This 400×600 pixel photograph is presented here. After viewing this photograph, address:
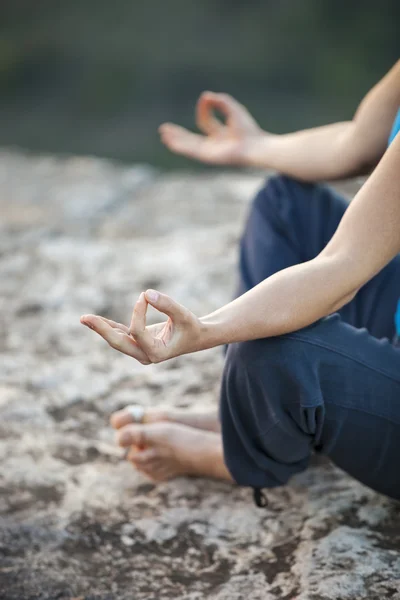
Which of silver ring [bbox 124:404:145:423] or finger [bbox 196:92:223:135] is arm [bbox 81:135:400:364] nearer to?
silver ring [bbox 124:404:145:423]

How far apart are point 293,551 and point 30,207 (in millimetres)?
1513

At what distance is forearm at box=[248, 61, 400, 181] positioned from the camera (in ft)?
4.28

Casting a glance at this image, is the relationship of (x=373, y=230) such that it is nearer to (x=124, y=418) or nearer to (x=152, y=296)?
(x=152, y=296)

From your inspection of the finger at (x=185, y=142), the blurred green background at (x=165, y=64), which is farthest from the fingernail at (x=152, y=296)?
the blurred green background at (x=165, y=64)

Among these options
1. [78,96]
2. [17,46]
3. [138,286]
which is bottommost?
[138,286]

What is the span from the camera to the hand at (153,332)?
867 mm

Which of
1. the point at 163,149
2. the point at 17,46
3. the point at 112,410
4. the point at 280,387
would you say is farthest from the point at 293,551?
the point at 17,46

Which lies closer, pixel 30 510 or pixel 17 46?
pixel 30 510

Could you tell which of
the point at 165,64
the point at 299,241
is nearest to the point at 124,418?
the point at 299,241

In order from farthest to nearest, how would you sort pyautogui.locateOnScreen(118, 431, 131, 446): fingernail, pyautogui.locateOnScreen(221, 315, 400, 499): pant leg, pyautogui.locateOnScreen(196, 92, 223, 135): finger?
pyautogui.locateOnScreen(196, 92, 223, 135): finger < pyautogui.locateOnScreen(118, 431, 131, 446): fingernail < pyautogui.locateOnScreen(221, 315, 400, 499): pant leg

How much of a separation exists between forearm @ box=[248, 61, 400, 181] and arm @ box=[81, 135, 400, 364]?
0.32 meters

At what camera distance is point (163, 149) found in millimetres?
3922

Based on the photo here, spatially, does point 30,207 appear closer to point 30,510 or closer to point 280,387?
point 30,510

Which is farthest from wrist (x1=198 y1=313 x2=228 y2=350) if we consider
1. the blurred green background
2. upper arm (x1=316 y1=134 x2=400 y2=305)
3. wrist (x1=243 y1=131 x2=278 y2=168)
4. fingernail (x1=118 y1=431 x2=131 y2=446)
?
the blurred green background
